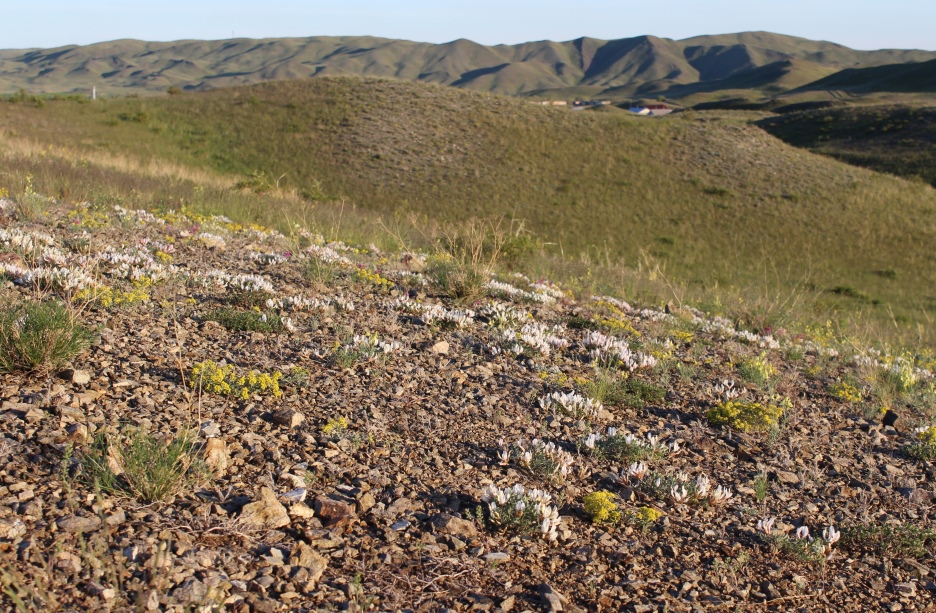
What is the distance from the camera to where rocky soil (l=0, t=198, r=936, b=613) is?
2.49 metres

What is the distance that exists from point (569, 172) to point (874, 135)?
2447cm

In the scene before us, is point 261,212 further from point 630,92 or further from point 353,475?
point 630,92

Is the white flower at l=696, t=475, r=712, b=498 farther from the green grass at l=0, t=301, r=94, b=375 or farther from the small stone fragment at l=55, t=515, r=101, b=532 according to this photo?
the green grass at l=0, t=301, r=94, b=375

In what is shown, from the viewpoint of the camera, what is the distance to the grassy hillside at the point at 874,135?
3775 cm

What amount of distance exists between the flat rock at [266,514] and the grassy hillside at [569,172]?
17.7 meters

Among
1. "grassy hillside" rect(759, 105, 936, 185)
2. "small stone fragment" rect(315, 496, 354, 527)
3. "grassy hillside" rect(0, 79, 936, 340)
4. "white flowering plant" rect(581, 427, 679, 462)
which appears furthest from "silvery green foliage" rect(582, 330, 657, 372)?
"grassy hillside" rect(759, 105, 936, 185)

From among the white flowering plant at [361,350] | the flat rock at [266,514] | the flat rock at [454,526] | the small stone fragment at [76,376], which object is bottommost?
the flat rock at [454,526]

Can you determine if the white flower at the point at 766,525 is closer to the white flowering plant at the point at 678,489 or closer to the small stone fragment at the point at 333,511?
the white flowering plant at the point at 678,489

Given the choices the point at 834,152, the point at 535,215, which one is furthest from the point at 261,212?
the point at 834,152

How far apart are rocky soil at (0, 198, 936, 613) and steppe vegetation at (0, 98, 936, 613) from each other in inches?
0.6

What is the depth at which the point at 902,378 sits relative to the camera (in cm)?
614

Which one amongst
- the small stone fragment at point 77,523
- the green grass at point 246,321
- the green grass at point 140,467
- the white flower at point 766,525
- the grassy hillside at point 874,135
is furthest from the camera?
the grassy hillside at point 874,135

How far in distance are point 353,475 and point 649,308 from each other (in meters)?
6.16

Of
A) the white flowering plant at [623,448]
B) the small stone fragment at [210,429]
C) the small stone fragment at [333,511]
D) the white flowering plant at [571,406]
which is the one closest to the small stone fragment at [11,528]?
the small stone fragment at [210,429]
